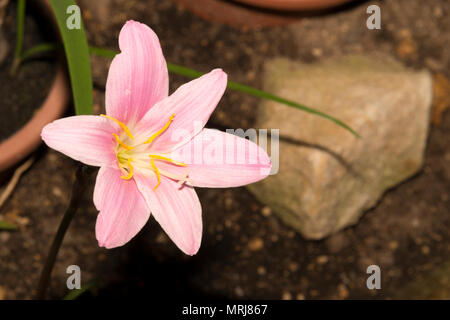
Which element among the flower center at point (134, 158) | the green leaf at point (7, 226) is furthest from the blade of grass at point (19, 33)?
the flower center at point (134, 158)

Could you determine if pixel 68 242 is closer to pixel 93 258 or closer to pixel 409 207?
pixel 93 258

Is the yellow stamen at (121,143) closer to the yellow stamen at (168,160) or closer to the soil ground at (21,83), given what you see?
the yellow stamen at (168,160)

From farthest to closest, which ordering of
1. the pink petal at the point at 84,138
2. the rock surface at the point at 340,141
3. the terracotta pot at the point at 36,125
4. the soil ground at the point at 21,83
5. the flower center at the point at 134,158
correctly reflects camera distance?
the rock surface at the point at 340,141 < the soil ground at the point at 21,83 < the terracotta pot at the point at 36,125 < the flower center at the point at 134,158 < the pink petal at the point at 84,138

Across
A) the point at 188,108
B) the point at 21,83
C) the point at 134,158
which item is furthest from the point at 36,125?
the point at 188,108

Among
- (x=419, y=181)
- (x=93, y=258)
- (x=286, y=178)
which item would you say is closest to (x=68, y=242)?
(x=93, y=258)

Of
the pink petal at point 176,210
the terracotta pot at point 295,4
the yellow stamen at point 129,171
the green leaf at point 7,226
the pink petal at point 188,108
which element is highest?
the terracotta pot at point 295,4
